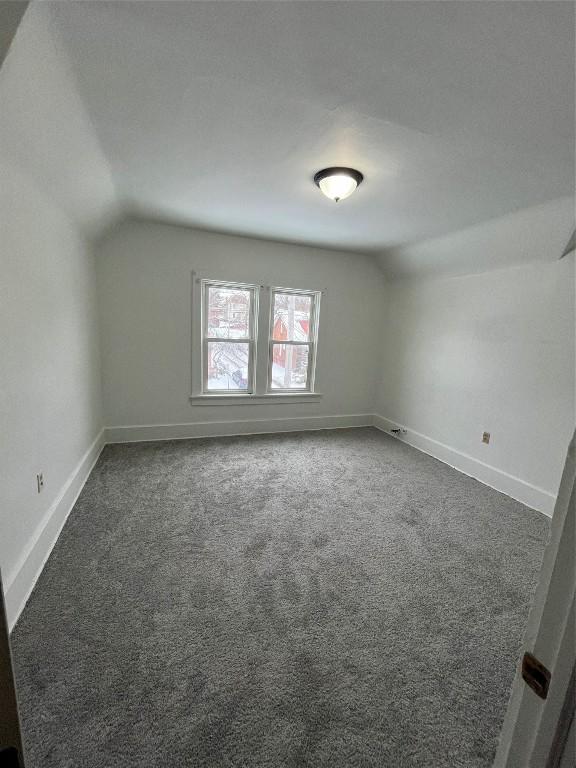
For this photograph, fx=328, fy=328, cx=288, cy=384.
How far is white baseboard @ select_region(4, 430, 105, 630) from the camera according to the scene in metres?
1.50

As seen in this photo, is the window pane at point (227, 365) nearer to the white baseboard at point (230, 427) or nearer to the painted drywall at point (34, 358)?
the white baseboard at point (230, 427)

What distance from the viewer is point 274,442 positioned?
155 inches

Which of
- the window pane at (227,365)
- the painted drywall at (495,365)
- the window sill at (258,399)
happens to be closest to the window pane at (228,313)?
the window pane at (227,365)

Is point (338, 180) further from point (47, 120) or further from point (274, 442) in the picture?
point (274, 442)

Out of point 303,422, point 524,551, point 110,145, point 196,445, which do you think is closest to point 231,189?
point 110,145

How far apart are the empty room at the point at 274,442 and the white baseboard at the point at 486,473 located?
3 centimetres

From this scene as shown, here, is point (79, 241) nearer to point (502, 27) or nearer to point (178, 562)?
point (178, 562)

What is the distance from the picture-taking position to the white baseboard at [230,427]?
3.70 meters

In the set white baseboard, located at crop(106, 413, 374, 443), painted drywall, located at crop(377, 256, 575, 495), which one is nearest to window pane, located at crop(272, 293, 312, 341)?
white baseboard, located at crop(106, 413, 374, 443)

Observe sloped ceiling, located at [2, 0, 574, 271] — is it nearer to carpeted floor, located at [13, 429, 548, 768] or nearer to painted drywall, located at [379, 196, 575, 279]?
painted drywall, located at [379, 196, 575, 279]

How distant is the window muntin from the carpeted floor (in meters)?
1.85

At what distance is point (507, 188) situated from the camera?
7.14 ft

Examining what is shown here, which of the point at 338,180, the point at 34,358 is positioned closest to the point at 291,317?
the point at 338,180

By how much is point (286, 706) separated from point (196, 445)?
2744 mm
